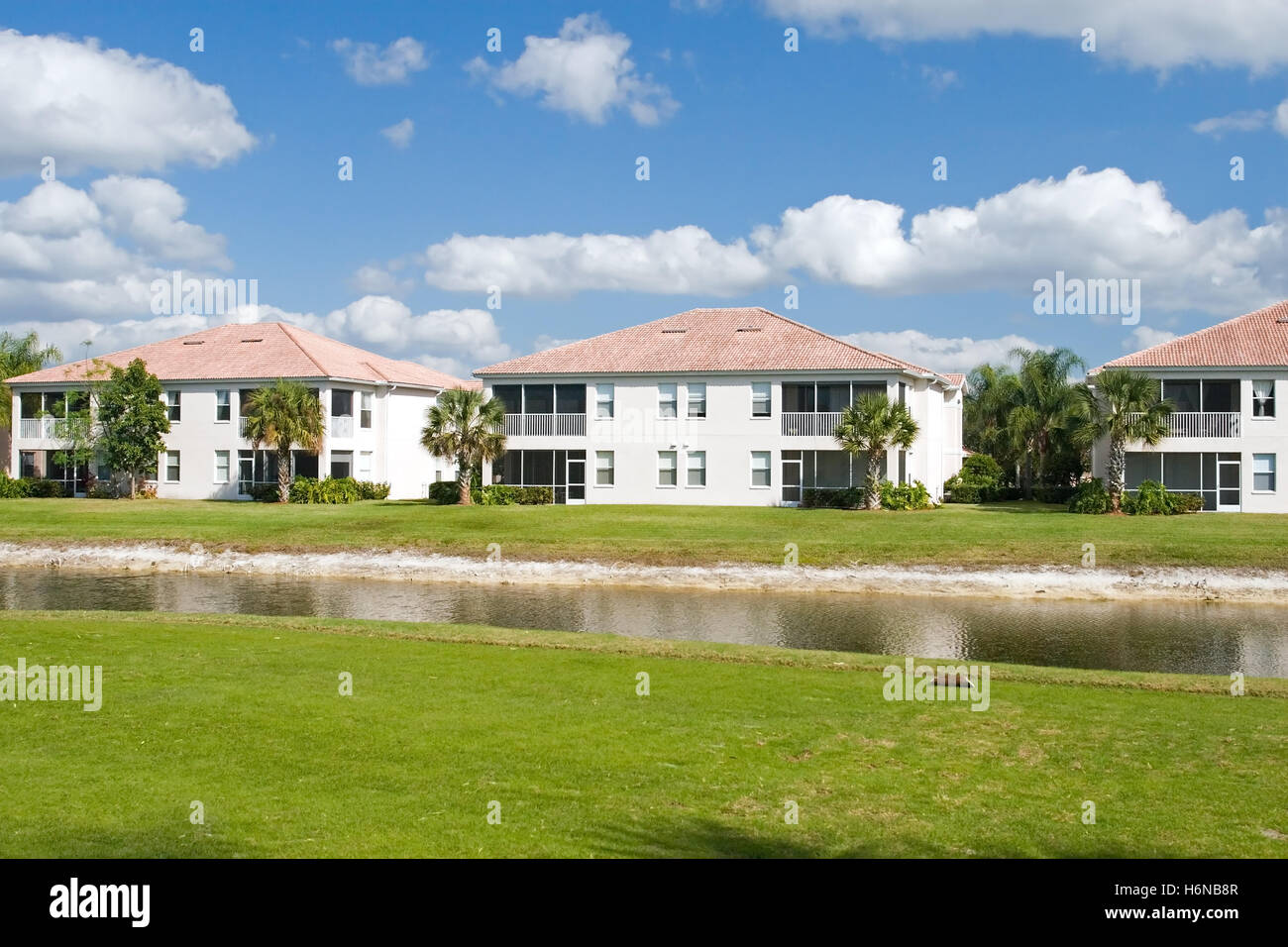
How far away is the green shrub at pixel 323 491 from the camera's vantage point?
2151 inches

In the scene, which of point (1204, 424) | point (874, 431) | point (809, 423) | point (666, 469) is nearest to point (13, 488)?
point (666, 469)

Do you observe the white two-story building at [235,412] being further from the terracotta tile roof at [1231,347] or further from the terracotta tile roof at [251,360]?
the terracotta tile roof at [1231,347]

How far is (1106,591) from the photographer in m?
33.2

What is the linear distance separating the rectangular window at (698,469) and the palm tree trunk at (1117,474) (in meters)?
16.8

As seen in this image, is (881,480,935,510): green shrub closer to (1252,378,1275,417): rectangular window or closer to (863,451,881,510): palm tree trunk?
(863,451,881,510): palm tree trunk

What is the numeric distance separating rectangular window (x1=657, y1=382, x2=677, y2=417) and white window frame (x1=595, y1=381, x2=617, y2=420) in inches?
83.1

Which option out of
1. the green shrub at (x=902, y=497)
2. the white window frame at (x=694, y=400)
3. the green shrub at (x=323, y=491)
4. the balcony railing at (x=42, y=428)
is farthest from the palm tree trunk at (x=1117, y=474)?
the balcony railing at (x=42, y=428)

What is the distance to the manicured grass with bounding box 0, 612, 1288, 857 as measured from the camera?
31.6 ft

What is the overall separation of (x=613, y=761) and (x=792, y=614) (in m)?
18.1

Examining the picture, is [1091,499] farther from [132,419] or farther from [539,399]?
[132,419]

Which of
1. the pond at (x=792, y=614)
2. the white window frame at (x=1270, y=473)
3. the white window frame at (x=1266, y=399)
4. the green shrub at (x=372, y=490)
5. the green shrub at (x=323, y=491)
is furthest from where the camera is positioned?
the green shrub at (x=372, y=490)
